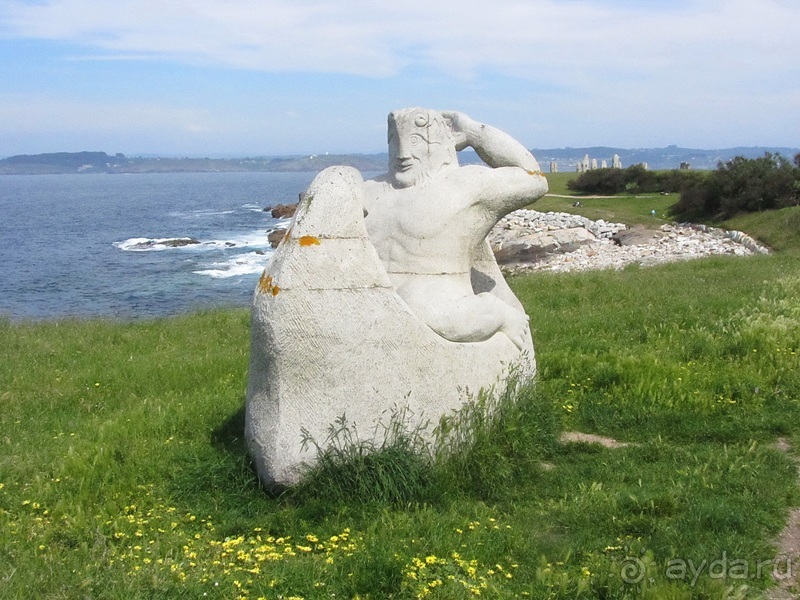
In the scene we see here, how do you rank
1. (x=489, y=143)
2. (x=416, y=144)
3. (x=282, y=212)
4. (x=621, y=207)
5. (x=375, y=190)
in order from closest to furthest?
1. (x=416, y=144)
2. (x=375, y=190)
3. (x=489, y=143)
4. (x=621, y=207)
5. (x=282, y=212)

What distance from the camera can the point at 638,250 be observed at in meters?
29.3

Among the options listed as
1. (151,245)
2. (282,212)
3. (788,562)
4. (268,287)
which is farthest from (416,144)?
(282,212)

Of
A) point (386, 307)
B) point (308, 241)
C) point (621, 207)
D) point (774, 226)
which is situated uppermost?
point (308, 241)

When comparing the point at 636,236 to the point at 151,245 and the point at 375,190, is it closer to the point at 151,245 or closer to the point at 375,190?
the point at 375,190

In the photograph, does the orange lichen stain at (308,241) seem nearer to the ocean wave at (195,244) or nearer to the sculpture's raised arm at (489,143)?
the sculpture's raised arm at (489,143)

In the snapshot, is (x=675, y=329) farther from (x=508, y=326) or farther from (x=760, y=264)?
(x=760, y=264)

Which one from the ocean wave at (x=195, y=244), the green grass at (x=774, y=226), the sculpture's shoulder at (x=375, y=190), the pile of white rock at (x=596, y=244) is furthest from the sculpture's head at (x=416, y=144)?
the ocean wave at (x=195, y=244)

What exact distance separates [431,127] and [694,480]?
325cm

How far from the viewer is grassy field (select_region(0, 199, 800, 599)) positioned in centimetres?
418

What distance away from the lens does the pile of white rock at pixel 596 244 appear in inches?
1057

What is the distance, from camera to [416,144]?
643 centimetres

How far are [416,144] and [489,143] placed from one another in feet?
2.21

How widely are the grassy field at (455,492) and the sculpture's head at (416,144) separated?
1.97m

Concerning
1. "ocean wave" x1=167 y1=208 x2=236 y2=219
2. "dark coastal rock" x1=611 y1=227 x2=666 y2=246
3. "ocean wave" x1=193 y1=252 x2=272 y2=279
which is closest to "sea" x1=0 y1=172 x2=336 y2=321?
"ocean wave" x1=193 y1=252 x2=272 y2=279
